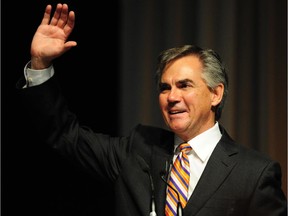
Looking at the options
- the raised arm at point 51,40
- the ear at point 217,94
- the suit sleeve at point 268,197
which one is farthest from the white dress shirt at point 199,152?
the raised arm at point 51,40

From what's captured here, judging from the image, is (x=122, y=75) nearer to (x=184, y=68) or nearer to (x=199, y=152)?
(x=184, y=68)

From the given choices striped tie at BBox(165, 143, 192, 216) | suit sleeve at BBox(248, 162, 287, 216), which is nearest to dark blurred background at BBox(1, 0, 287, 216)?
striped tie at BBox(165, 143, 192, 216)

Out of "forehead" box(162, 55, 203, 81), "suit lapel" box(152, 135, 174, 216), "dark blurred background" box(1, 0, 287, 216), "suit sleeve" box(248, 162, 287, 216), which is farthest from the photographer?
"dark blurred background" box(1, 0, 287, 216)

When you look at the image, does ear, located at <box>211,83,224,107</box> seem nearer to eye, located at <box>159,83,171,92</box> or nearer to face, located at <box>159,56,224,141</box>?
face, located at <box>159,56,224,141</box>

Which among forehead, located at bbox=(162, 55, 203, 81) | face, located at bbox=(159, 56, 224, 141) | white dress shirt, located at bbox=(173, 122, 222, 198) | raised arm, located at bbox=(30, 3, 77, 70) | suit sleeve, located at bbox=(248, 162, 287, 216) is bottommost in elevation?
suit sleeve, located at bbox=(248, 162, 287, 216)

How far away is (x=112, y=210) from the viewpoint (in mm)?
2607

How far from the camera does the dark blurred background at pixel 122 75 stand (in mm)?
2512

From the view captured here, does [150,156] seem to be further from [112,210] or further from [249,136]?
[249,136]

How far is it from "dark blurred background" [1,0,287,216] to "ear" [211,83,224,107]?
71 cm

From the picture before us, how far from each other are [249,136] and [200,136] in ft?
3.03

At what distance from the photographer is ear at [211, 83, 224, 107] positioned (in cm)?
200

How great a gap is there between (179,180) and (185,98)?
312 millimetres

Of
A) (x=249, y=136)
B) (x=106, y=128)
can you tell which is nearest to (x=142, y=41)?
(x=106, y=128)

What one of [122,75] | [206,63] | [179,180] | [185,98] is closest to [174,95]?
[185,98]
